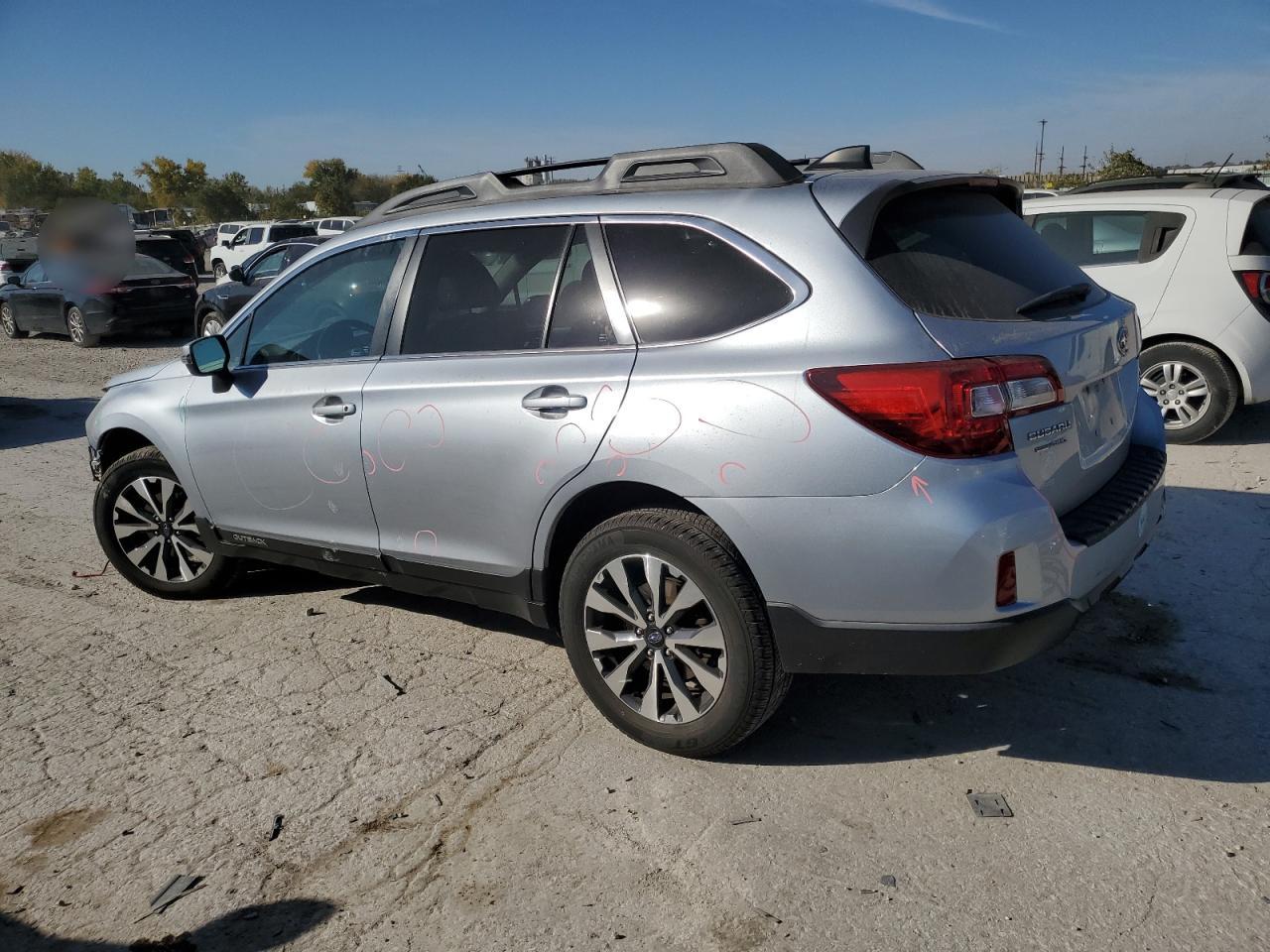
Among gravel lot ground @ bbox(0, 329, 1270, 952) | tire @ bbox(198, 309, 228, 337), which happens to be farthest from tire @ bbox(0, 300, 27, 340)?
gravel lot ground @ bbox(0, 329, 1270, 952)

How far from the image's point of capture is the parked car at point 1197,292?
6.72m

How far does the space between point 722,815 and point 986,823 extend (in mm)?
762

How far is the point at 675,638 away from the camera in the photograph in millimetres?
3133

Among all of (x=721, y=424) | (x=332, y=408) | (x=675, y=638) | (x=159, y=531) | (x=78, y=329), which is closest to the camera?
(x=721, y=424)

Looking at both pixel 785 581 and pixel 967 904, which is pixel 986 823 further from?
pixel 785 581

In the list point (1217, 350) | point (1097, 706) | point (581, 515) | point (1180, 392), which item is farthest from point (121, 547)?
point (1217, 350)

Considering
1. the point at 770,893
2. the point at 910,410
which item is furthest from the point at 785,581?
the point at 770,893

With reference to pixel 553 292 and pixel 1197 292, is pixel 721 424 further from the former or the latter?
pixel 1197 292

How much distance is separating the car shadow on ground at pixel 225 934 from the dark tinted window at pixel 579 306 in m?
1.88

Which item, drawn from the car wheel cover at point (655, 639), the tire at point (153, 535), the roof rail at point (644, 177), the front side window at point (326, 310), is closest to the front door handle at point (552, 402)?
the car wheel cover at point (655, 639)

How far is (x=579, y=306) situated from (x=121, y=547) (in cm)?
304

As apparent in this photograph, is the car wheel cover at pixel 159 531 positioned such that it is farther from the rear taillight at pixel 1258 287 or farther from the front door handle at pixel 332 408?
the rear taillight at pixel 1258 287

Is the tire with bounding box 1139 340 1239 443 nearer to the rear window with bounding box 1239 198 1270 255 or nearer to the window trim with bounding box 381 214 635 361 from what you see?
the rear window with bounding box 1239 198 1270 255

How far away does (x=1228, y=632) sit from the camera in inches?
157
